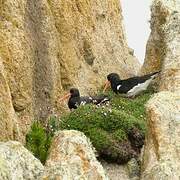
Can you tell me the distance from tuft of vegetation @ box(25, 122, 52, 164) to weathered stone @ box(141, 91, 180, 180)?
2.12m

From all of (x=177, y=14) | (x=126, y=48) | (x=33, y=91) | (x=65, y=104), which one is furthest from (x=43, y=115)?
(x=126, y=48)

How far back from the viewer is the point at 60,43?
83.9ft

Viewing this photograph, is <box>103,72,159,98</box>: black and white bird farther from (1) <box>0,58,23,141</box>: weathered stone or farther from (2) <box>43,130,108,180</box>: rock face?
(2) <box>43,130,108,180</box>: rock face

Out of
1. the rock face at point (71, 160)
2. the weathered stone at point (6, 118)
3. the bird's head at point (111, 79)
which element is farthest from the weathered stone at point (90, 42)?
the rock face at point (71, 160)

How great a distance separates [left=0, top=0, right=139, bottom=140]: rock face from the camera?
21406 mm

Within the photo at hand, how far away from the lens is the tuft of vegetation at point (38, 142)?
1808 cm

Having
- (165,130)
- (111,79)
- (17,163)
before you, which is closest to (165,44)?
(111,79)

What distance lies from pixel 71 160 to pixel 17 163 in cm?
89

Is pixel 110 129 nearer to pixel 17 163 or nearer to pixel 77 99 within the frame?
pixel 77 99

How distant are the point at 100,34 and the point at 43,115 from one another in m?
7.51

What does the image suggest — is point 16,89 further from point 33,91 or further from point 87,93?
point 87,93

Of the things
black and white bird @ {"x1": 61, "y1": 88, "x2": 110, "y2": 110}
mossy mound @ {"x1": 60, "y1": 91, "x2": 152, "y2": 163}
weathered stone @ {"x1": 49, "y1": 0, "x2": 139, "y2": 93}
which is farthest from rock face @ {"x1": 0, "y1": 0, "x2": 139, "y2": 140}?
mossy mound @ {"x1": 60, "y1": 91, "x2": 152, "y2": 163}

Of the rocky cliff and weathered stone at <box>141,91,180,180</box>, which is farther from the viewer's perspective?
weathered stone at <box>141,91,180,180</box>

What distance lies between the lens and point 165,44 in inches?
985
